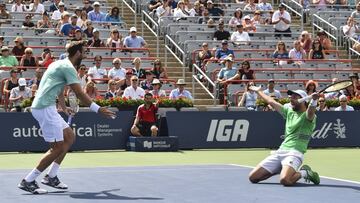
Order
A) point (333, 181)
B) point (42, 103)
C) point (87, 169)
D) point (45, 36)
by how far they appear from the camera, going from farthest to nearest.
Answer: point (45, 36) < point (87, 169) < point (333, 181) < point (42, 103)

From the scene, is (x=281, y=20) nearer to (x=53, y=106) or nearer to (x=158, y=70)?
(x=158, y=70)

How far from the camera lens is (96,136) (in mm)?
21984

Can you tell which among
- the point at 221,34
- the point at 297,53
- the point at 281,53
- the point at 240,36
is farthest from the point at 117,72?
the point at 297,53

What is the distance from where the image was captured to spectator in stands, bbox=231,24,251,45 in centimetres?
2866

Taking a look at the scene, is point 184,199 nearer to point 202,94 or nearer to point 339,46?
point 202,94

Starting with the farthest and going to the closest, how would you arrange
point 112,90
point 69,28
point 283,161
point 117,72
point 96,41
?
point 69,28
point 96,41
point 117,72
point 112,90
point 283,161

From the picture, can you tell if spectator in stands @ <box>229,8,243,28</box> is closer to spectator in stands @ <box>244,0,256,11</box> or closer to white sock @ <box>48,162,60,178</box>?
spectator in stands @ <box>244,0,256,11</box>

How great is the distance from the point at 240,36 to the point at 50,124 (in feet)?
55.8

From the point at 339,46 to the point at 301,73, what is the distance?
3.74 metres

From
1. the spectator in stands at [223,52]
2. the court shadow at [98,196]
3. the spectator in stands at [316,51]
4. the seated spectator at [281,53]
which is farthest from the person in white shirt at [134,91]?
the court shadow at [98,196]

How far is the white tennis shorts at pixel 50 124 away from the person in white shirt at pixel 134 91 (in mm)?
10798

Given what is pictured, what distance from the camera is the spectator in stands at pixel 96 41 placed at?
26438mm

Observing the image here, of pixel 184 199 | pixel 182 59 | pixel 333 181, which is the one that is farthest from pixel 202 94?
pixel 184 199

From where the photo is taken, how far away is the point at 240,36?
2884cm
